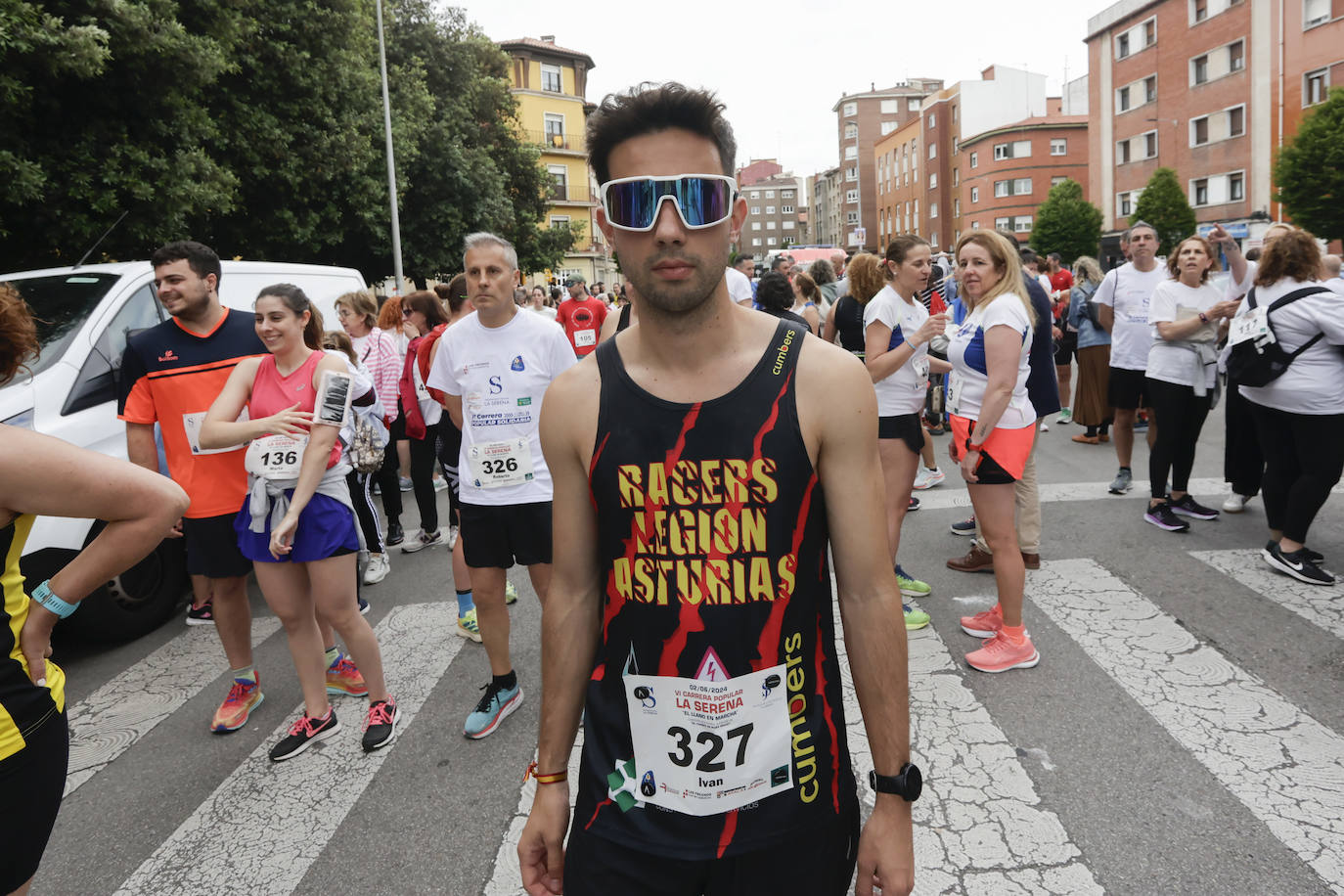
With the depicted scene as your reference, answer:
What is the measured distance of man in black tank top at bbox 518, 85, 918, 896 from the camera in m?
1.51

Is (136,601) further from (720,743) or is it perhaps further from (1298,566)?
(1298,566)

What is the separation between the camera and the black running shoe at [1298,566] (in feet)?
16.3

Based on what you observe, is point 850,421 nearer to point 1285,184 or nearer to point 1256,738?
point 1256,738

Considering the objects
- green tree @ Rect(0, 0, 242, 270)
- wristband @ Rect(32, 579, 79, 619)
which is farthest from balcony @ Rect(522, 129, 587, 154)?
wristband @ Rect(32, 579, 79, 619)

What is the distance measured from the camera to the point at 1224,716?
3.57 meters

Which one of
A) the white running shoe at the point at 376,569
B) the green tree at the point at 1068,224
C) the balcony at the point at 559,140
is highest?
the balcony at the point at 559,140

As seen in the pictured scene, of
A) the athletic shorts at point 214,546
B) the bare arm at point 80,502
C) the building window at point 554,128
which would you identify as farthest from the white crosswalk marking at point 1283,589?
the building window at point 554,128

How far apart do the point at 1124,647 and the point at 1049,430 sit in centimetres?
650

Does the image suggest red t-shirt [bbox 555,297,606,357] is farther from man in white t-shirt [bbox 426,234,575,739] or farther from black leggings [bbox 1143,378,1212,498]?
man in white t-shirt [bbox 426,234,575,739]

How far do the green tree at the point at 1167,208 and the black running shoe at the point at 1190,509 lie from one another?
33878 millimetres

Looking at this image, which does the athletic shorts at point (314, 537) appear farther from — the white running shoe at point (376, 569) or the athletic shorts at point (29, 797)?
the white running shoe at point (376, 569)

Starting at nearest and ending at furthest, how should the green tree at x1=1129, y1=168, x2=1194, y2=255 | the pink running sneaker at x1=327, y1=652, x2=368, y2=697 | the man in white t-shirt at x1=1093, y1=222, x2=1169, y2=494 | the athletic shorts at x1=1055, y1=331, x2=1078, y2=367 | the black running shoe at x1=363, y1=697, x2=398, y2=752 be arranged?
1. the black running shoe at x1=363, y1=697, x2=398, y2=752
2. the pink running sneaker at x1=327, y1=652, x2=368, y2=697
3. the man in white t-shirt at x1=1093, y1=222, x2=1169, y2=494
4. the athletic shorts at x1=1055, y1=331, x2=1078, y2=367
5. the green tree at x1=1129, y1=168, x2=1194, y2=255

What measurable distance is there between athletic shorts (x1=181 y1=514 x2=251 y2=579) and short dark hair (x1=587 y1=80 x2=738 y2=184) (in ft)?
10.0

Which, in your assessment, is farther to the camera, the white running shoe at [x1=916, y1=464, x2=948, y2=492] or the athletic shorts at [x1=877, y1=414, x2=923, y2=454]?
the white running shoe at [x1=916, y1=464, x2=948, y2=492]
